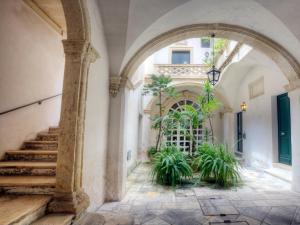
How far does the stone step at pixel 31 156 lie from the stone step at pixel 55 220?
1.07 m

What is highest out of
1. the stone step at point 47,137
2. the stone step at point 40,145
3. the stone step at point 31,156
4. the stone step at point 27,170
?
the stone step at point 47,137

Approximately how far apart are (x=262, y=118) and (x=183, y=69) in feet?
12.0

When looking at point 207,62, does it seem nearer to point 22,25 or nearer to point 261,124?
point 261,124

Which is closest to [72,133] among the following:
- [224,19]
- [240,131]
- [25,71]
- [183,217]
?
[183,217]

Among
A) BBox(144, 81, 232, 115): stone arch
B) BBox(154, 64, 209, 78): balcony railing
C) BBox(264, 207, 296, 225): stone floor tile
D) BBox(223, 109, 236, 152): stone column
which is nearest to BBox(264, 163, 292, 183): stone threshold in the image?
BBox(264, 207, 296, 225): stone floor tile

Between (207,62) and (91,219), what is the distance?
24.4 ft

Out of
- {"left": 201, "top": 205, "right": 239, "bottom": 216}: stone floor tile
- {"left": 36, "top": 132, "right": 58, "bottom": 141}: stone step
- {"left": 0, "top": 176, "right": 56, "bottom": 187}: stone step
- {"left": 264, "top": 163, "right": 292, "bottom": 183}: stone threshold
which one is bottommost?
{"left": 201, "top": 205, "right": 239, "bottom": 216}: stone floor tile

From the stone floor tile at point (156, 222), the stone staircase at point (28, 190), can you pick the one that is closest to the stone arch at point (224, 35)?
the stone staircase at point (28, 190)

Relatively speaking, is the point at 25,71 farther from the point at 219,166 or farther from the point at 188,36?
the point at 219,166

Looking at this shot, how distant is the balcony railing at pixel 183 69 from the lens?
8.02 meters

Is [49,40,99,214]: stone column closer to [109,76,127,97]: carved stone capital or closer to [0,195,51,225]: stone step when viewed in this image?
[0,195,51,225]: stone step

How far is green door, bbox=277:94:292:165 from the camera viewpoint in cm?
479

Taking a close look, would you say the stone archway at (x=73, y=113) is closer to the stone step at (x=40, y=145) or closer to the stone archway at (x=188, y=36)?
the stone archway at (x=188, y=36)

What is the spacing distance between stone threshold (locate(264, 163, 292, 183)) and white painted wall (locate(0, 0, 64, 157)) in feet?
17.5
